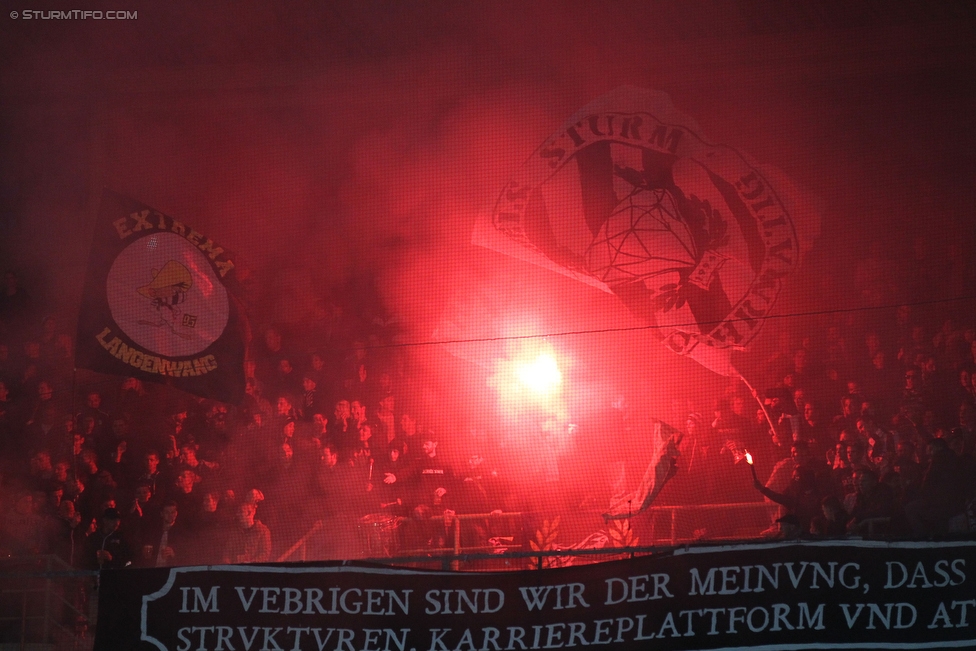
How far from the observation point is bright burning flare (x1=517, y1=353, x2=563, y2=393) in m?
4.74

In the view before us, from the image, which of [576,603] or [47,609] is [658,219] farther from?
[47,609]

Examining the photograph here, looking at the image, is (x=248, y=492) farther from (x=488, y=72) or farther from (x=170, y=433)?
(x=488, y=72)

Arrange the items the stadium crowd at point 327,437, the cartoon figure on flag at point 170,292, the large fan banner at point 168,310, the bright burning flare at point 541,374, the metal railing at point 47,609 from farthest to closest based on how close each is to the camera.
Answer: the bright burning flare at point 541,374
the cartoon figure on flag at point 170,292
the large fan banner at point 168,310
the stadium crowd at point 327,437
the metal railing at point 47,609

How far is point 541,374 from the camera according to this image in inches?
187

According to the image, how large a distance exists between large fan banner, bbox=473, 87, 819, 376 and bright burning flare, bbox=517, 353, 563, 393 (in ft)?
1.51

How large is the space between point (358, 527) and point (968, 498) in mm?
2586

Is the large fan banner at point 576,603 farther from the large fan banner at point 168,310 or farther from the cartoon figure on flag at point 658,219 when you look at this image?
the cartoon figure on flag at point 658,219

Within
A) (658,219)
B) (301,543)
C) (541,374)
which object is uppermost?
(658,219)

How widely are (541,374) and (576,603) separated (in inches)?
102

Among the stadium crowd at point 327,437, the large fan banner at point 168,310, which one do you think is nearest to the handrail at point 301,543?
the stadium crowd at point 327,437

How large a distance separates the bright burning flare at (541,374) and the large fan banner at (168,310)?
55.0 inches

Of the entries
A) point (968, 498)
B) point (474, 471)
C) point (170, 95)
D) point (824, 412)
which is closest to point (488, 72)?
point (170, 95)

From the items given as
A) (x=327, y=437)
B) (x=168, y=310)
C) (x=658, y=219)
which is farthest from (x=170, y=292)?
(x=658, y=219)

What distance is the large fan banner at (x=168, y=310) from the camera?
4355 millimetres
